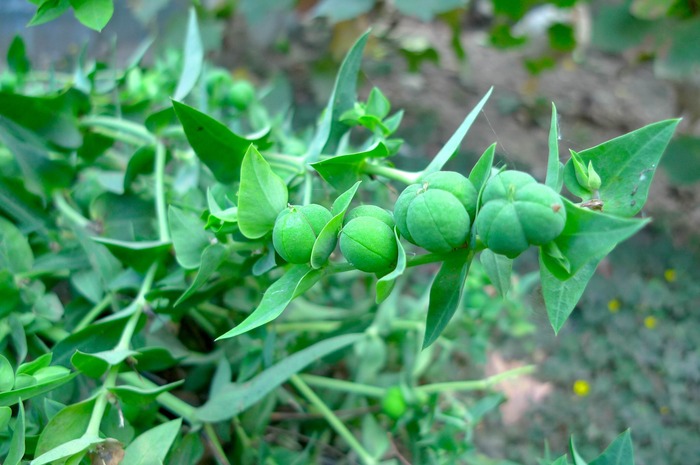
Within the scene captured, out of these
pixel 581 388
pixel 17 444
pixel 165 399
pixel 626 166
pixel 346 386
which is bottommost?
pixel 581 388

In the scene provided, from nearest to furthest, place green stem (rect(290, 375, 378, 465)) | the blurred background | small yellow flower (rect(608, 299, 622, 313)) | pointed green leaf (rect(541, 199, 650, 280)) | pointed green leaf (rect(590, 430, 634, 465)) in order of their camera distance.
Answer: pointed green leaf (rect(541, 199, 650, 280)) → pointed green leaf (rect(590, 430, 634, 465)) → green stem (rect(290, 375, 378, 465)) → the blurred background → small yellow flower (rect(608, 299, 622, 313))

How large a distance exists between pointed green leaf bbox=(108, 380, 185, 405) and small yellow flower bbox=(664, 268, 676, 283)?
938 mm

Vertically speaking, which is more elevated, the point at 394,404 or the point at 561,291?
the point at 561,291

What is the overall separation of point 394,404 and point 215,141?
0.32 metres

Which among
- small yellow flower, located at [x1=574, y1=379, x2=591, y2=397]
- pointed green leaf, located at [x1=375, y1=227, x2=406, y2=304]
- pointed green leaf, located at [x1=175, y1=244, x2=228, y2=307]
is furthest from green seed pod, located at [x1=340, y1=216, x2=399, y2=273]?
small yellow flower, located at [x1=574, y1=379, x2=591, y2=397]

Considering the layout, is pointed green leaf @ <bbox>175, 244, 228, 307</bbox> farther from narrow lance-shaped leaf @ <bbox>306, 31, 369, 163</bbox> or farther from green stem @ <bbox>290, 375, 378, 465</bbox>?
green stem @ <bbox>290, 375, 378, 465</bbox>

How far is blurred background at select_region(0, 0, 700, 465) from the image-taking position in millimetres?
937

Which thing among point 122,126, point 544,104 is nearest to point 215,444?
point 122,126

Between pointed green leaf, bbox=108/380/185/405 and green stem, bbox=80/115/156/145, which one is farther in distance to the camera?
green stem, bbox=80/115/156/145

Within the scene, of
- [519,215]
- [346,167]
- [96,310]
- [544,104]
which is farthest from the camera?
[544,104]

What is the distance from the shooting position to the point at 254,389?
443mm

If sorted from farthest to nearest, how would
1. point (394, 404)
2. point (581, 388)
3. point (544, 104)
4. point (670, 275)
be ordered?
point (544, 104) < point (670, 275) < point (581, 388) < point (394, 404)

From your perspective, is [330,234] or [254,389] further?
[254,389]

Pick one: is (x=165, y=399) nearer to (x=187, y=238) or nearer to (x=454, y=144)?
(x=187, y=238)
